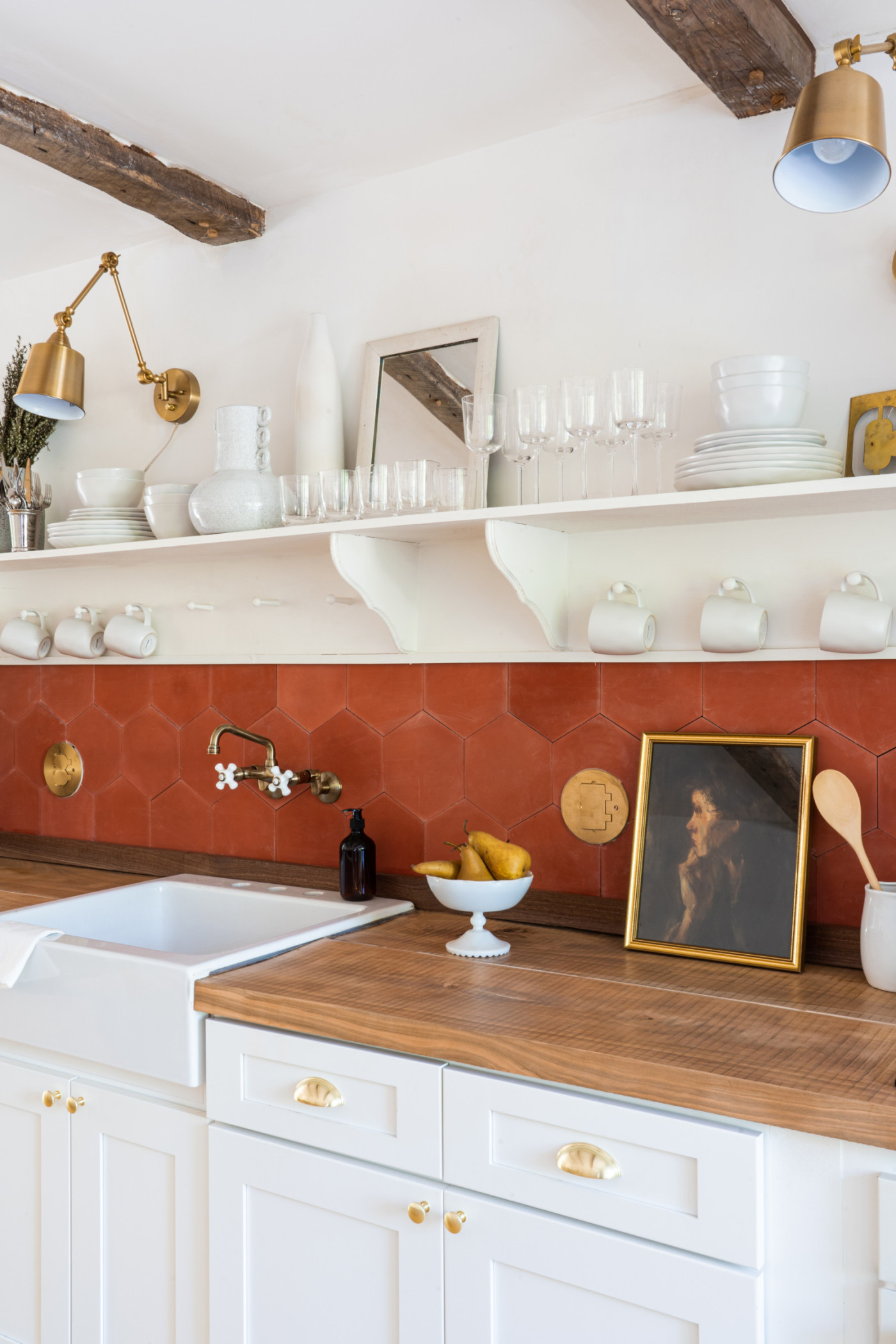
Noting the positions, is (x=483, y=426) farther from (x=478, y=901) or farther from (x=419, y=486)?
(x=478, y=901)

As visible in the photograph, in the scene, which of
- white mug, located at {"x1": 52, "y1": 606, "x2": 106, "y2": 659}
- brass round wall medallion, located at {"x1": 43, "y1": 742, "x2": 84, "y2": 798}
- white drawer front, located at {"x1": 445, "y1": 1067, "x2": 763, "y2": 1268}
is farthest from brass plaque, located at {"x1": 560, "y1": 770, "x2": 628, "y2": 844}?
brass round wall medallion, located at {"x1": 43, "y1": 742, "x2": 84, "y2": 798}

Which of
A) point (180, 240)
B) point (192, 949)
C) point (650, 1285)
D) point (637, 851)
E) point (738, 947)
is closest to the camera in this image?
point (650, 1285)

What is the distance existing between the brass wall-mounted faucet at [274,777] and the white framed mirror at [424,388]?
24.7 inches

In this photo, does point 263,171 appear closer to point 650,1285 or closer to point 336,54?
point 336,54

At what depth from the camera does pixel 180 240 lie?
2568mm

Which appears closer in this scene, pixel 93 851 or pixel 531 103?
pixel 531 103

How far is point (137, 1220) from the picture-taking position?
5.68 feet

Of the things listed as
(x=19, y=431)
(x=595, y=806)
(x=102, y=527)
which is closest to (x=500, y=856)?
(x=595, y=806)

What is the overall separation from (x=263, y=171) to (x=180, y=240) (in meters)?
0.40

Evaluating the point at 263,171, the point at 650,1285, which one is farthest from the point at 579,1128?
the point at 263,171

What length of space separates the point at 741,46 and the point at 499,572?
0.96m

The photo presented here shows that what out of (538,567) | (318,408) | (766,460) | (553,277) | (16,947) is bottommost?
(16,947)

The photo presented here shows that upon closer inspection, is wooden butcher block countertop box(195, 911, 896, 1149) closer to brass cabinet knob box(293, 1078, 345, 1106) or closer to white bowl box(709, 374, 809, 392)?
brass cabinet knob box(293, 1078, 345, 1106)

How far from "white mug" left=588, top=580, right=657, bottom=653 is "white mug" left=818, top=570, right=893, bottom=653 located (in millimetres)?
309
